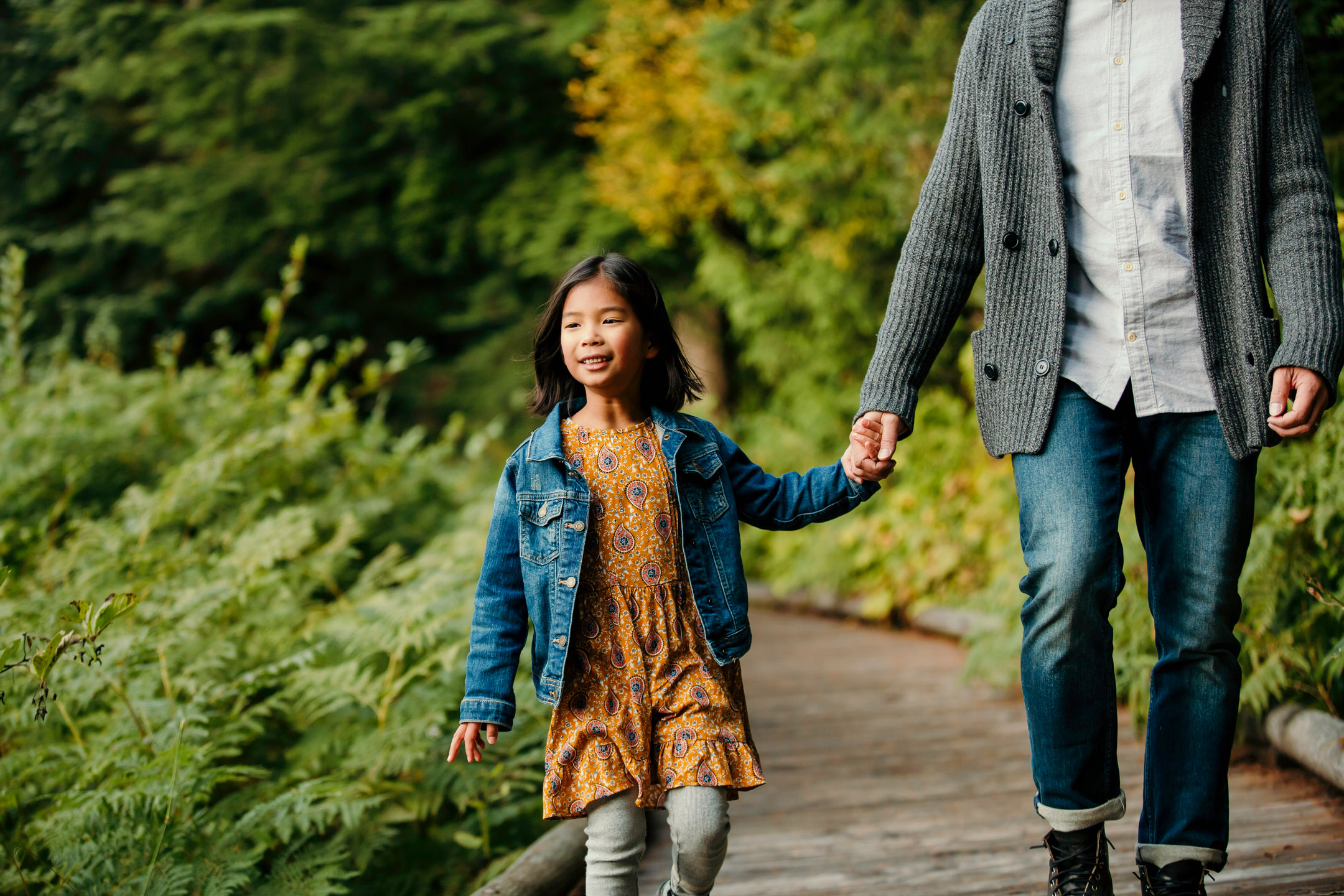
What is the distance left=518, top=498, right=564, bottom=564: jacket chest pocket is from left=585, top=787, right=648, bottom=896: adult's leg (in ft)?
1.51

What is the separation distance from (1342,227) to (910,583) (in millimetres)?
3773

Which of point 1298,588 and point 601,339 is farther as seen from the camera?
point 1298,588

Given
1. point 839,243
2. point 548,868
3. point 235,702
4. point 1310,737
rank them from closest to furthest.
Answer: point 548,868 < point 1310,737 < point 235,702 < point 839,243

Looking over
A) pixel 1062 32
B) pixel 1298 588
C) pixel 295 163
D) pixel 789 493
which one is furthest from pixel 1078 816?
pixel 295 163

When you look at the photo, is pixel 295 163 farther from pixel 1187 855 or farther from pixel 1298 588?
pixel 1187 855

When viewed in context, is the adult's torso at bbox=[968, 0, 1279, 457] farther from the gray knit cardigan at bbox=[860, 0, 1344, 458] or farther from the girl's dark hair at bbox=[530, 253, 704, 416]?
the girl's dark hair at bbox=[530, 253, 704, 416]

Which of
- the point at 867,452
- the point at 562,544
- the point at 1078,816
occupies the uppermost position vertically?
the point at 867,452

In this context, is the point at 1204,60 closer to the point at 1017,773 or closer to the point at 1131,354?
the point at 1131,354

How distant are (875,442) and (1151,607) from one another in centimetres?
59

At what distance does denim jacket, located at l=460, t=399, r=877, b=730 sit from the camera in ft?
6.86

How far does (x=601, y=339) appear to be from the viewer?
2172 mm

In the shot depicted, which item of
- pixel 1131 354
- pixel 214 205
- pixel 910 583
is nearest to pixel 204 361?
pixel 214 205

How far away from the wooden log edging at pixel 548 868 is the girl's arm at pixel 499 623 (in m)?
0.50

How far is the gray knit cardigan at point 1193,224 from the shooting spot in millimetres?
1948
